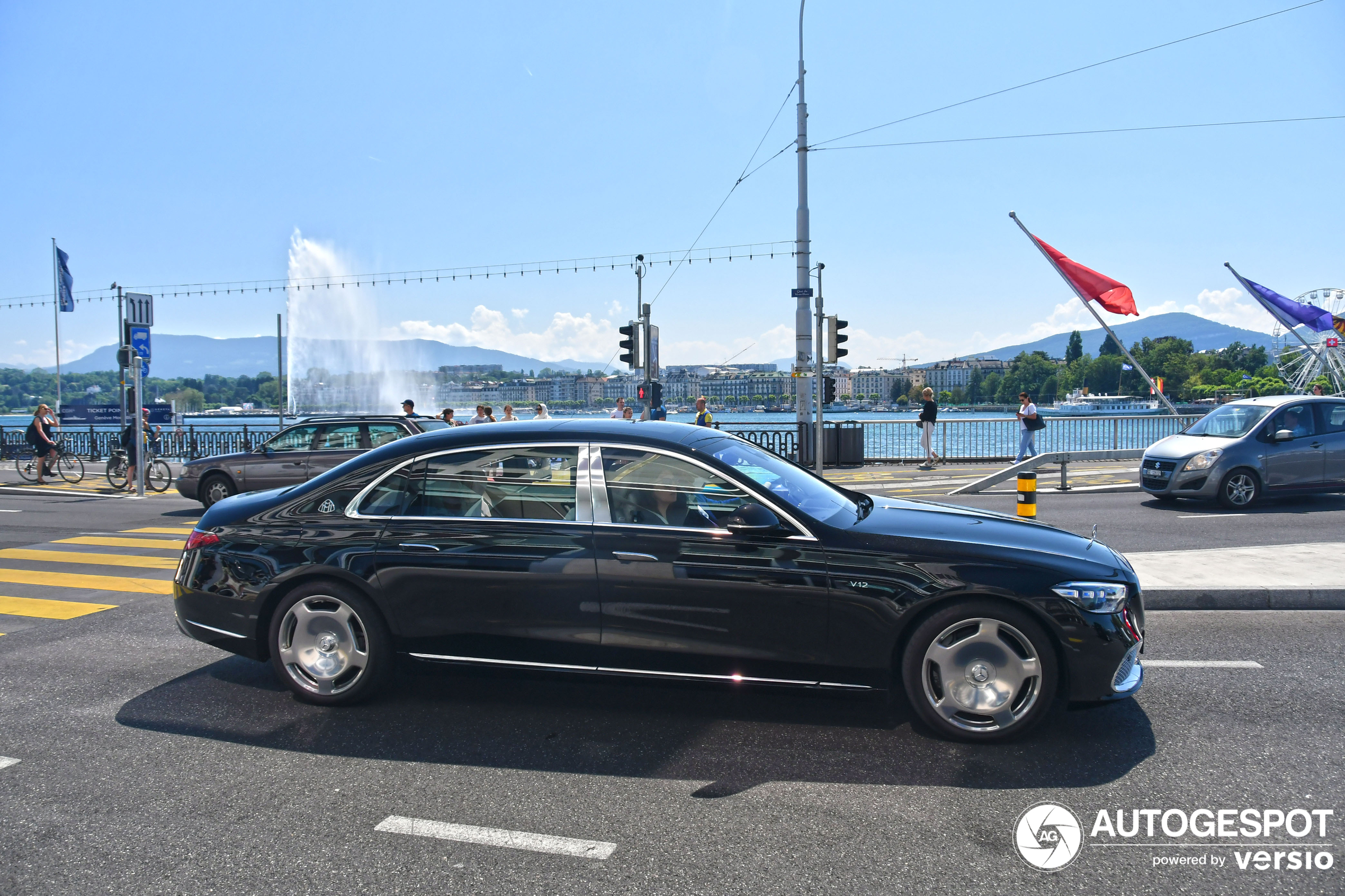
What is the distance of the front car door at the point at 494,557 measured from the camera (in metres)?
4.33

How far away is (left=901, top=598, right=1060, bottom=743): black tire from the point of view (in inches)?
157

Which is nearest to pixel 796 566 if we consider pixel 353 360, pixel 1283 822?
pixel 1283 822

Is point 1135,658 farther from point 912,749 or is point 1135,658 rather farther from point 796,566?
point 796,566

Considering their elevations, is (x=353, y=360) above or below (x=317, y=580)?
above

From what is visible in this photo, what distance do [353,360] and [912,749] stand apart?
2130 inches

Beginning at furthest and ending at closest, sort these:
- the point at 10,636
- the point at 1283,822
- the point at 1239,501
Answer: the point at 1239,501 < the point at 10,636 < the point at 1283,822

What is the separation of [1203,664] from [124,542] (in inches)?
462

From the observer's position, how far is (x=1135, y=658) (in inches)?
164

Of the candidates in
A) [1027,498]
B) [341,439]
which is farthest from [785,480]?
[341,439]

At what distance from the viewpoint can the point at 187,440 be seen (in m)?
29.9

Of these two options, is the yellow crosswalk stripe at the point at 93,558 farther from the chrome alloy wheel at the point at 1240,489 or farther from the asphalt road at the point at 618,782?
the chrome alloy wheel at the point at 1240,489

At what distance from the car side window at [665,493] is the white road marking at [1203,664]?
293 centimetres

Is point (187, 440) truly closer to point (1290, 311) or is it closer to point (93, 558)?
point (93, 558)

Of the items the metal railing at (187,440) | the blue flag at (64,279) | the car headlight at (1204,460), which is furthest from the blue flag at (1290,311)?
the blue flag at (64,279)
